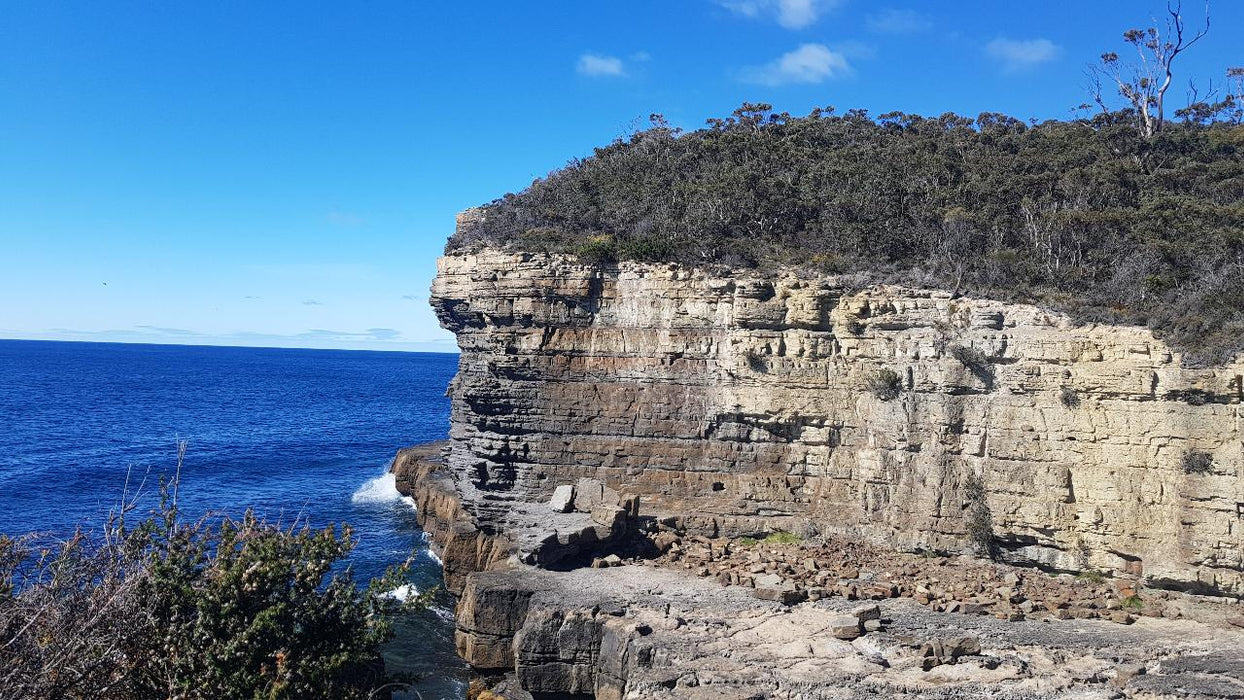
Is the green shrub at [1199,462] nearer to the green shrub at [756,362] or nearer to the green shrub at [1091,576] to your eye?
the green shrub at [1091,576]

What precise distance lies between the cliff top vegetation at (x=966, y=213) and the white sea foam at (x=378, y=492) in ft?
50.5

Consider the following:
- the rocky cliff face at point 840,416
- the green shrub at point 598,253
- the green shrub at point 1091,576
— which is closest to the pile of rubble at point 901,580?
the green shrub at point 1091,576

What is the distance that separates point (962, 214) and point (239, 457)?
42.1 m

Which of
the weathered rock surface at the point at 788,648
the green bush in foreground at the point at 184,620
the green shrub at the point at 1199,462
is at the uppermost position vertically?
the green shrub at the point at 1199,462

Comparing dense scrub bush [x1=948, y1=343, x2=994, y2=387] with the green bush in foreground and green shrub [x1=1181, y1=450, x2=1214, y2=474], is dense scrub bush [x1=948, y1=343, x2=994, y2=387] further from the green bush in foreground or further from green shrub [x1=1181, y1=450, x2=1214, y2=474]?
the green bush in foreground

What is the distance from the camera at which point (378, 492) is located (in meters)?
39.8

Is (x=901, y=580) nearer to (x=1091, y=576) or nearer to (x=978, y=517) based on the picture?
(x=978, y=517)

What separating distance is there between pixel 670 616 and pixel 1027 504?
1000cm

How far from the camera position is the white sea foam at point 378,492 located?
125 ft

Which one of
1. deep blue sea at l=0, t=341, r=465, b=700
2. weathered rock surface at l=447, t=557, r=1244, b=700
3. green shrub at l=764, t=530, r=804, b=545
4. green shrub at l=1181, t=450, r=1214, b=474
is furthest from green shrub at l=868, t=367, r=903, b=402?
deep blue sea at l=0, t=341, r=465, b=700

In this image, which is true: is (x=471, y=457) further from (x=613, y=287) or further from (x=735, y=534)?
(x=735, y=534)

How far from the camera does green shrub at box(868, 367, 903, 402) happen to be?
21.8 m

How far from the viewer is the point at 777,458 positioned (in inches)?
909

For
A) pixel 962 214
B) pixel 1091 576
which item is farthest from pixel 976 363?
pixel 962 214
